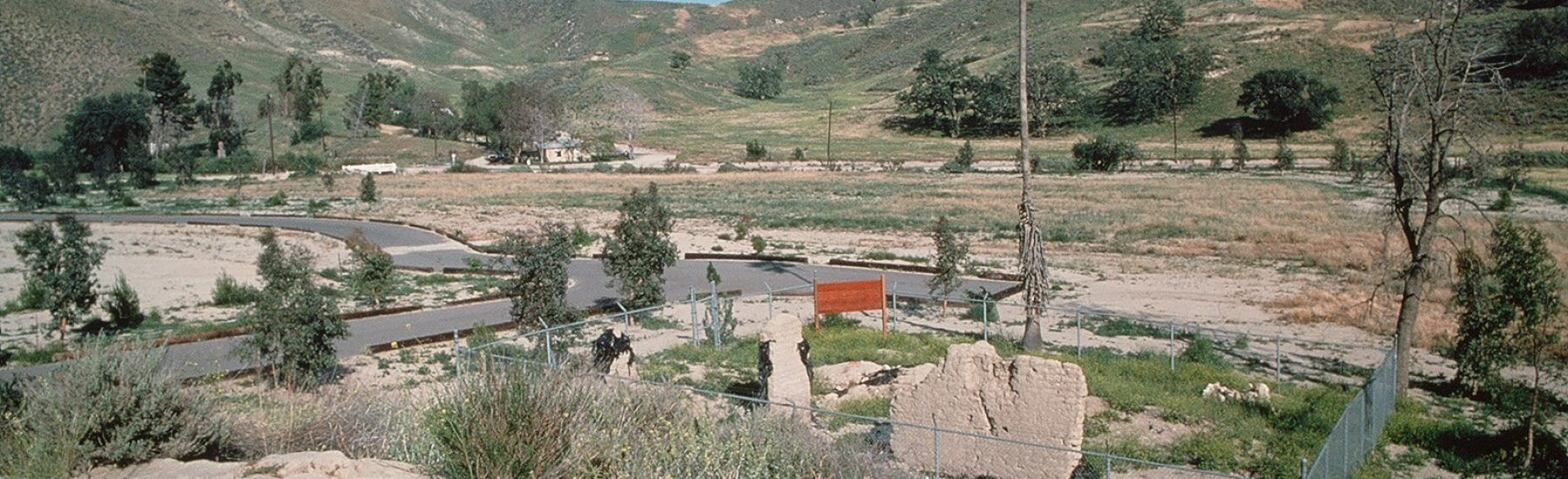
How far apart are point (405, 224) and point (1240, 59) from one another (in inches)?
3617

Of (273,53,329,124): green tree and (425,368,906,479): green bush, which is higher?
(273,53,329,124): green tree

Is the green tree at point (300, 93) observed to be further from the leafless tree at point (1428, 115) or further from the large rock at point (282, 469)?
the leafless tree at point (1428, 115)

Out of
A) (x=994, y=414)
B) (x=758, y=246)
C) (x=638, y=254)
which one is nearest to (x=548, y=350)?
(x=638, y=254)

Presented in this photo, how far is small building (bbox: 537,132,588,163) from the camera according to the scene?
101 meters

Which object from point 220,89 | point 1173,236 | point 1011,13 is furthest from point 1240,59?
point 220,89

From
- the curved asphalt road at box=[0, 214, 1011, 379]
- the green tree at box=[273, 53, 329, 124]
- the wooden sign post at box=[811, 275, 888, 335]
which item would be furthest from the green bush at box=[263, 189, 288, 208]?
the green tree at box=[273, 53, 329, 124]

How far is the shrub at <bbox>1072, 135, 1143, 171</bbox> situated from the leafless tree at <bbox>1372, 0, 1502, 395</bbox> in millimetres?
61732

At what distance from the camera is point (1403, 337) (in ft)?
48.8

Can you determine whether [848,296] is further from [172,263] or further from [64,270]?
[172,263]

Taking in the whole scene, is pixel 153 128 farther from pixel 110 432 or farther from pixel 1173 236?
pixel 110 432

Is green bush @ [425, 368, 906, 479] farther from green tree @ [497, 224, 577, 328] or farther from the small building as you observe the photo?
the small building

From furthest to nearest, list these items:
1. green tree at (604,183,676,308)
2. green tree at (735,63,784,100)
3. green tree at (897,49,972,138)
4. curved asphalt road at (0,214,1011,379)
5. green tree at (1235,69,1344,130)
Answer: green tree at (735,63,784,100)
green tree at (897,49,972,138)
green tree at (1235,69,1344,130)
green tree at (604,183,676,308)
curved asphalt road at (0,214,1011,379)

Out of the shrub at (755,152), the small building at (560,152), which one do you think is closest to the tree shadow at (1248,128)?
the shrub at (755,152)

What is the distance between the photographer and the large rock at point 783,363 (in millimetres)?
14172
